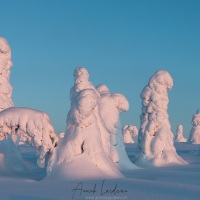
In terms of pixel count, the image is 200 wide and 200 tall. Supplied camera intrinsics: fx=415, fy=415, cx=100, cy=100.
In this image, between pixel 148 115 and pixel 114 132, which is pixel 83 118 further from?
pixel 148 115

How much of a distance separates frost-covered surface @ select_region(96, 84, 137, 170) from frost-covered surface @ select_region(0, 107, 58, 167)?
24.1ft

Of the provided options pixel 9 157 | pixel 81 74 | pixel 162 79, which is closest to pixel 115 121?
pixel 81 74

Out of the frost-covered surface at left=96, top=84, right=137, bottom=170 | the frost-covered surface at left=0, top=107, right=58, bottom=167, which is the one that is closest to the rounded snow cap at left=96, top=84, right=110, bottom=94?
the frost-covered surface at left=96, top=84, right=137, bottom=170

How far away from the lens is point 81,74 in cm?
2041

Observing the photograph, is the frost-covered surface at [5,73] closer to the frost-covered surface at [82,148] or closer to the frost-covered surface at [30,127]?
the frost-covered surface at [30,127]

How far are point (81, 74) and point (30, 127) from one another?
7777mm

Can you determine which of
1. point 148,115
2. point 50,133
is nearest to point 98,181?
point 50,133

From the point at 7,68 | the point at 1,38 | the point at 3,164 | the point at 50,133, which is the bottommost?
the point at 3,164

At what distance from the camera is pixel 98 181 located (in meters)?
11.7

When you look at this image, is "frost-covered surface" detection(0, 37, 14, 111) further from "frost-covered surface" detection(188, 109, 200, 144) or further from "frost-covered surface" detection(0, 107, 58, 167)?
"frost-covered surface" detection(188, 109, 200, 144)

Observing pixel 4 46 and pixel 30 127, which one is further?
pixel 4 46

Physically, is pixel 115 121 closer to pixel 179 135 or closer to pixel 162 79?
pixel 162 79

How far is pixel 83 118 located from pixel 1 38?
27.1 ft

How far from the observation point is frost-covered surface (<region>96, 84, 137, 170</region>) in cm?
2062
